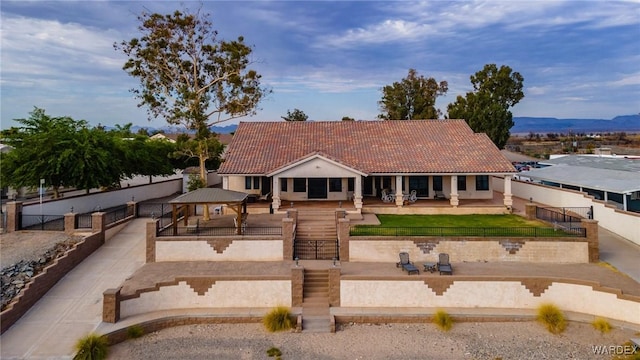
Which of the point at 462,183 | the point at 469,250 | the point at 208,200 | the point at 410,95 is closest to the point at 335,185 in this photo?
the point at 462,183

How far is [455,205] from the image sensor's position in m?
25.5

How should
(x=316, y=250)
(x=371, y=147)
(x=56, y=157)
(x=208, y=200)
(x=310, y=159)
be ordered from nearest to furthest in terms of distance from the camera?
(x=316, y=250), (x=208, y=200), (x=56, y=157), (x=310, y=159), (x=371, y=147)

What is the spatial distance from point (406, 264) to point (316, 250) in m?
4.15

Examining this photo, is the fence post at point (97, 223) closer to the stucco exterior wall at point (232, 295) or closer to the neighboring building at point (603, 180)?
the stucco exterior wall at point (232, 295)

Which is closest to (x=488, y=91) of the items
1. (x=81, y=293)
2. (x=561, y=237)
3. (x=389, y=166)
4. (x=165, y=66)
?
(x=389, y=166)

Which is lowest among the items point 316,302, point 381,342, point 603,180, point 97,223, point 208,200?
point 381,342

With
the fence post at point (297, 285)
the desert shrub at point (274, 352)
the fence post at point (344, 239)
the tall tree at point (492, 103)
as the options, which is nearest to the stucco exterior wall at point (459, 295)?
the fence post at point (297, 285)

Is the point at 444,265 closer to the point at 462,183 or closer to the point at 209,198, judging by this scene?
the point at 209,198

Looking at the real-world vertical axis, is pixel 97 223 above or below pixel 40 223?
above

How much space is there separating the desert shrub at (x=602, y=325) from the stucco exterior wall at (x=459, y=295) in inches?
38.4

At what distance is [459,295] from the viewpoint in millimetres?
15648

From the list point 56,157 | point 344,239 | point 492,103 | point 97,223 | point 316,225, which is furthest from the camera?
point 492,103

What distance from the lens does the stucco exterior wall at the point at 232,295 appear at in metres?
15.6

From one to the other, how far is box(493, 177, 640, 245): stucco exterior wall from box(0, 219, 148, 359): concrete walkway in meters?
24.5
